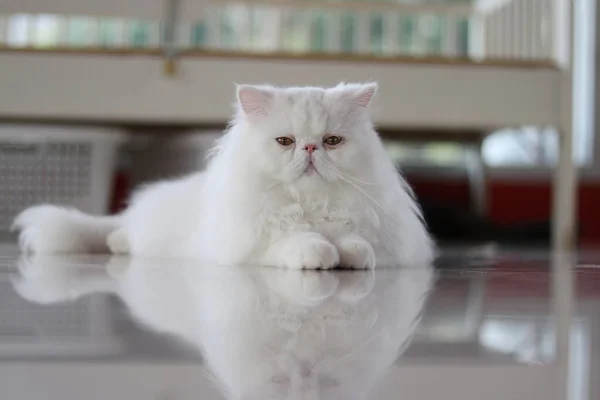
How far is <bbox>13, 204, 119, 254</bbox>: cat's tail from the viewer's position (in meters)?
1.70

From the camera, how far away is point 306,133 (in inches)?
50.1

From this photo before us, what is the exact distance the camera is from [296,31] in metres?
4.07

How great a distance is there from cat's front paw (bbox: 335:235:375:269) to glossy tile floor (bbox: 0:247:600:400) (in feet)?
0.09

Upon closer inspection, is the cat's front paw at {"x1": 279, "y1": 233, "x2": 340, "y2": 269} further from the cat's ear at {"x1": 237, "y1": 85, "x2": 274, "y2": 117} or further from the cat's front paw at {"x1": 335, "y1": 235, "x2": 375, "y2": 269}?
the cat's ear at {"x1": 237, "y1": 85, "x2": 274, "y2": 117}

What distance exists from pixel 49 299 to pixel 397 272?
2.05 ft

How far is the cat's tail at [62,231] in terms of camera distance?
1.70m

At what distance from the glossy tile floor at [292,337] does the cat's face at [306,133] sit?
0.58ft

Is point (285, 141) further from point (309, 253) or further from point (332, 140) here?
point (309, 253)

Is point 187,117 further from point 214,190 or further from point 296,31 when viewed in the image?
point 296,31

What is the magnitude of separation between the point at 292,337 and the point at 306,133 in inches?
25.7

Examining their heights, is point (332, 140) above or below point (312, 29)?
below

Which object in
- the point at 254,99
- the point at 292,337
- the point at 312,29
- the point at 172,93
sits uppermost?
the point at 312,29

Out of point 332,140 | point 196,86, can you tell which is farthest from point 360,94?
point 196,86

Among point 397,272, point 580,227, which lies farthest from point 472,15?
point 397,272
